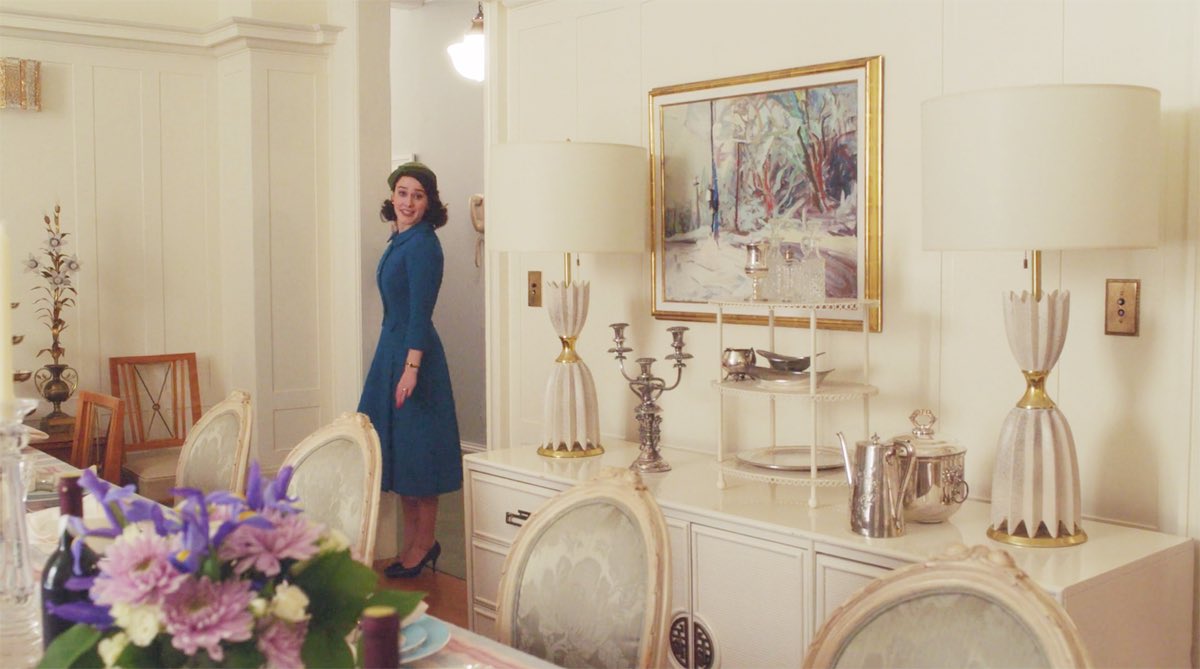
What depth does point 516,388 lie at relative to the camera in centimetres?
401

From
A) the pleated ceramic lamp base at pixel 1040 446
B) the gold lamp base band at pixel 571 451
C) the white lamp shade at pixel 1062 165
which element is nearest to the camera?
the white lamp shade at pixel 1062 165

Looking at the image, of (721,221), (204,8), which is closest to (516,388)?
(721,221)

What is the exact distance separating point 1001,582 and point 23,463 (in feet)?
4.58

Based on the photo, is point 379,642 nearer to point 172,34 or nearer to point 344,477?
point 344,477

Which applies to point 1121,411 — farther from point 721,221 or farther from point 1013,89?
point 721,221

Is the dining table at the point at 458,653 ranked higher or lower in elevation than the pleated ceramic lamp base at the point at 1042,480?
lower

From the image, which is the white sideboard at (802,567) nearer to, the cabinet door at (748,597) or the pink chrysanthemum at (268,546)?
the cabinet door at (748,597)

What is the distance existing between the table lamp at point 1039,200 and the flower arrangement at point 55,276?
147 inches

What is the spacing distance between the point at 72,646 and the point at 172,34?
4399mm

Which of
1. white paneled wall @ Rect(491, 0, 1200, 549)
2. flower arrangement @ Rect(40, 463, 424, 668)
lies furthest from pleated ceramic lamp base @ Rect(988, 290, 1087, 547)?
flower arrangement @ Rect(40, 463, 424, 668)

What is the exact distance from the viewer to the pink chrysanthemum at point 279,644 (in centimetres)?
124

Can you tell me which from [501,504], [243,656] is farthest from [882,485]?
[243,656]

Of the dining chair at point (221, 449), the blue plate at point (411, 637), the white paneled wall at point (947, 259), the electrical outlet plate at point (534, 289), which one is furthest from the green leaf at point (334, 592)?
the electrical outlet plate at point (534, 289)

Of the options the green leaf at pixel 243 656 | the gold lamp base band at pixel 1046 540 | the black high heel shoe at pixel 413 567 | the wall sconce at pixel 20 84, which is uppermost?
the wall sconce at pixel 20 84
